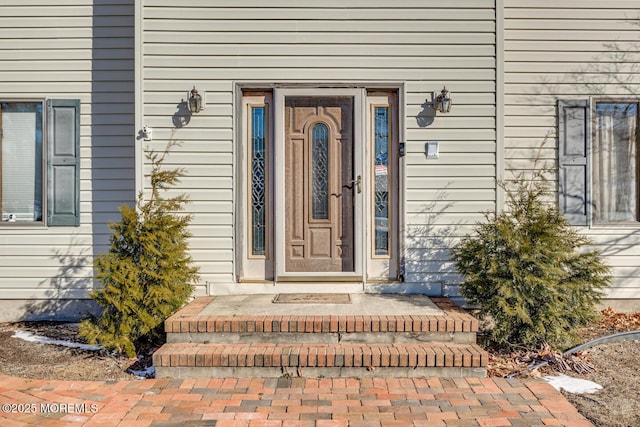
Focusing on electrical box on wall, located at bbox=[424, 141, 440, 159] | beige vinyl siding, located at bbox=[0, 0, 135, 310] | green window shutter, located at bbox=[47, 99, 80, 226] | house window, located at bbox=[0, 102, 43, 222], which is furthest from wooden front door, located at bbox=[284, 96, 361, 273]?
house window, located at bbox=[0, 102, 43, 222]

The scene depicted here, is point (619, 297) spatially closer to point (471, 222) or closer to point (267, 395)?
point (471, 222)

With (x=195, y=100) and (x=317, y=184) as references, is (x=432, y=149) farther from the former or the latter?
(x=195, y=100)

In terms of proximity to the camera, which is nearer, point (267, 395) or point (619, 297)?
point (267, 395)

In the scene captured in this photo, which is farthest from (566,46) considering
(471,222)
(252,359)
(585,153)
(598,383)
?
(252,359)

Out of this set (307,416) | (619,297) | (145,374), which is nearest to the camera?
(307,416)

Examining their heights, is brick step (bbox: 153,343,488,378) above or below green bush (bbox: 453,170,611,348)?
below

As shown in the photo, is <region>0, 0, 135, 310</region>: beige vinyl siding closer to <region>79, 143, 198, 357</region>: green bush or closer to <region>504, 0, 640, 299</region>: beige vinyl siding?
<region>79, 143, 198, 357</region>: green bush

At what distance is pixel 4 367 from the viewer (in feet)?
12.7

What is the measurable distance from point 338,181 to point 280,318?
1643mm

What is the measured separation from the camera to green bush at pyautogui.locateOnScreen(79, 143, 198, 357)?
4.09m

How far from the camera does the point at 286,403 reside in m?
3.20

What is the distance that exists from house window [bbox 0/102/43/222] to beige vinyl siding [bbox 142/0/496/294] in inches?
57.8

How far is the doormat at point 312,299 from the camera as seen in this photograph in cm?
452

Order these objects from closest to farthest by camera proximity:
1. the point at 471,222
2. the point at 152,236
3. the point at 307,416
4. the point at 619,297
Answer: the point at 307,416, the point at 152,236, the point at 471,222, the point at 619,297
